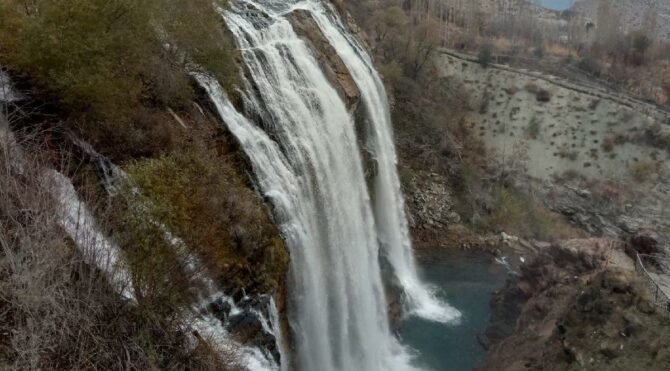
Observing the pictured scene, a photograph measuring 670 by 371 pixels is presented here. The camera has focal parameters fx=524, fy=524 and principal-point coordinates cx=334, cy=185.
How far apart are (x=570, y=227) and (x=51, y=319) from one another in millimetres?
31233

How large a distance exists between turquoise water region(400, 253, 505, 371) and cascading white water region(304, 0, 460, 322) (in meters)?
0.83

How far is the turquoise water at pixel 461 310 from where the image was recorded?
64.7 feet

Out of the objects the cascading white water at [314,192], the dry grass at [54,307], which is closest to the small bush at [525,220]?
the cascading white water at [314,192]

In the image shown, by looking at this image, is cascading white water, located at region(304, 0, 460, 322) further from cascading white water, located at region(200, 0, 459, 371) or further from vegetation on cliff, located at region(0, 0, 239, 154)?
vegetation on cliff, located at region(0, 0, 239, 154)

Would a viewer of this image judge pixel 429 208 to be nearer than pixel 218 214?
No

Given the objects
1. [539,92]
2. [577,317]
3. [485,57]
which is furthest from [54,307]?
[485,57]

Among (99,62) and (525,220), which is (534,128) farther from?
(99,62)

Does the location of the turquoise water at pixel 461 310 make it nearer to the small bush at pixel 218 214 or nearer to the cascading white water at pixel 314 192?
the cascading white water at pixel 314 192

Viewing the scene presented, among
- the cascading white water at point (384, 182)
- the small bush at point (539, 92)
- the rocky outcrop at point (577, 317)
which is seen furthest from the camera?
the small bush at point (539, 92)

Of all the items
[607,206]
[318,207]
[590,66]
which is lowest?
[607,206]

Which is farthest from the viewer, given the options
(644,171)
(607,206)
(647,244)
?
(644,171)

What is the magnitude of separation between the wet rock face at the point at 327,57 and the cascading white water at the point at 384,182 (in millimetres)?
768

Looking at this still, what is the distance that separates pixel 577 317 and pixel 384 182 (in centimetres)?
1132

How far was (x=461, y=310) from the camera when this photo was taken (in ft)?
76.7
